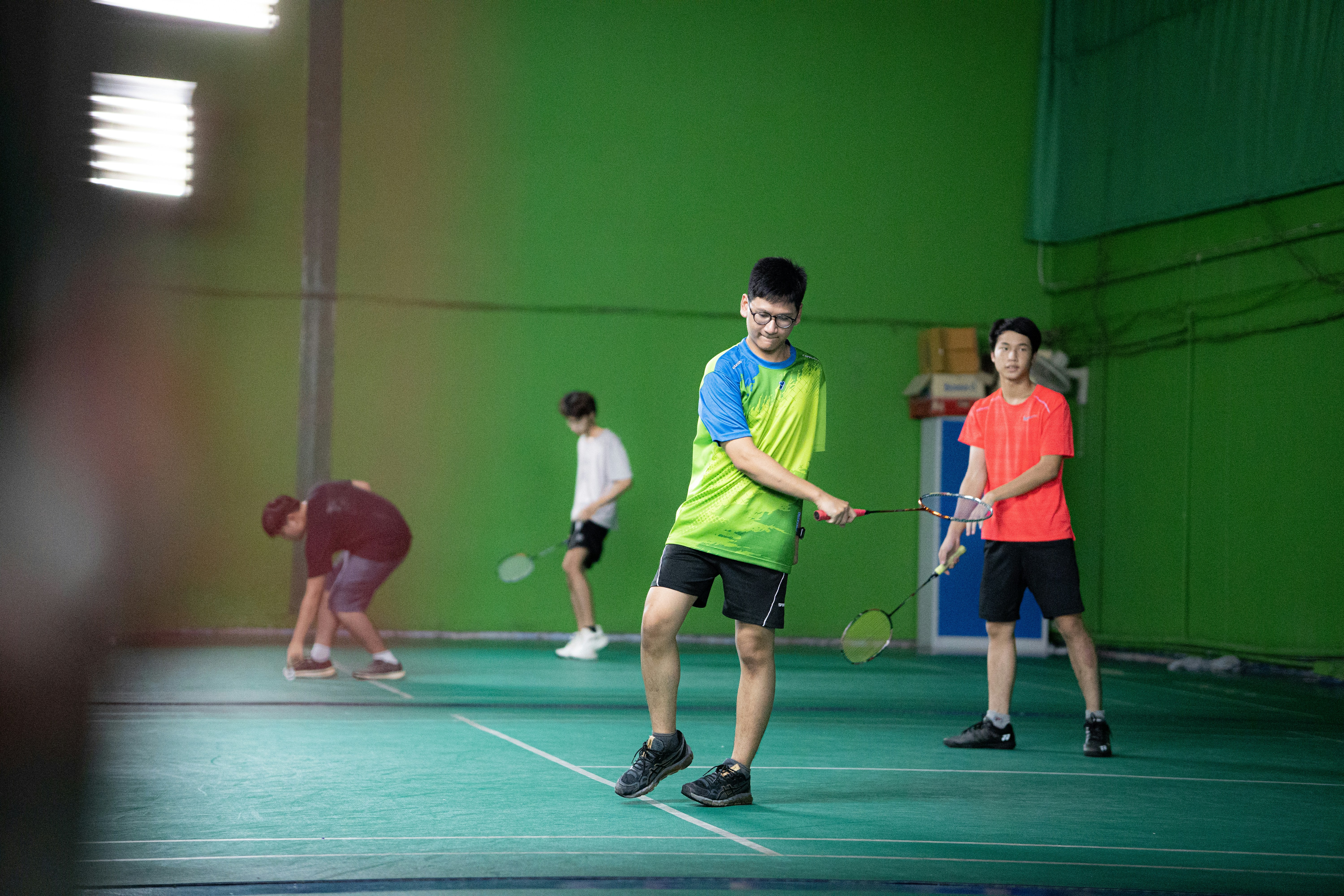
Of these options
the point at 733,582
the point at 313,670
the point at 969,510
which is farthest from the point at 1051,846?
the point at 313,670

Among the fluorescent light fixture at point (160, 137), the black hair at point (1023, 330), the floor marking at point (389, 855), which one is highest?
the fluorescent light fixture at point (160, 137)

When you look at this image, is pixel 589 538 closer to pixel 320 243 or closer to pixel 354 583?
pixel 354 583

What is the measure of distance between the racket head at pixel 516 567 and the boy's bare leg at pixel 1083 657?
5.26 metres

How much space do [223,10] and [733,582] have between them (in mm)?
9071

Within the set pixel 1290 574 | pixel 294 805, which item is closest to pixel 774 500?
pixel 294 805

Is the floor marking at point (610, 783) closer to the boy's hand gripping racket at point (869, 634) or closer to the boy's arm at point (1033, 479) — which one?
the boy's hand gripping racket at point (869, 634)

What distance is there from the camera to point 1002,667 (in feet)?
18.5

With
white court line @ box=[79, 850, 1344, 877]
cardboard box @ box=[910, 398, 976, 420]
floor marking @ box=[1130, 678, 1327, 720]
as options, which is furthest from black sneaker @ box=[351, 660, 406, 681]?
cardboard box @ box=[910, 398, 976, 420]

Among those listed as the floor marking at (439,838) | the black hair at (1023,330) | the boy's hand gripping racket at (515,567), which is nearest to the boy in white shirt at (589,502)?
the boy's hand gripping racket at (515,567)

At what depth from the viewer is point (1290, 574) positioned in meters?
9.92

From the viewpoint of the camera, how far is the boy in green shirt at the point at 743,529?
13.2 feet

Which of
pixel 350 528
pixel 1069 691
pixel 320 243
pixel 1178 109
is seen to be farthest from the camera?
pixel 320 243

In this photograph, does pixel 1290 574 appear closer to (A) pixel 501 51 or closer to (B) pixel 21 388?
(A) pixel 501 51

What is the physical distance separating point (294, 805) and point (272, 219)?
8353 millimetres
